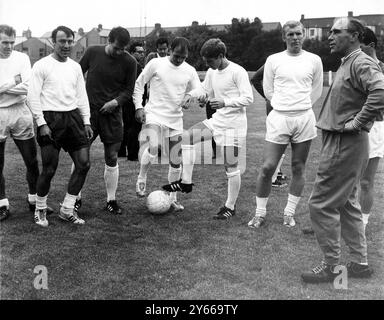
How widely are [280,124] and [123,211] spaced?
2.48 metres

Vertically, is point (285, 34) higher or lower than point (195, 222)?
higher

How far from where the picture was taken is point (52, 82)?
5.81 metres

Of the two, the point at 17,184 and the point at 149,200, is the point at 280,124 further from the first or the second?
the point at 17,184

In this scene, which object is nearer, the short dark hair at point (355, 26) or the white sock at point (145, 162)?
the short dark hair at point (355, 26)

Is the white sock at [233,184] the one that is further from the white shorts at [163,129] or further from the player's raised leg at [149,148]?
the player's raised leg at [149,148]

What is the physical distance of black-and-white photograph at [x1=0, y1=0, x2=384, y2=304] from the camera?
14.8ft

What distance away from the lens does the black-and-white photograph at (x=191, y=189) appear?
14.8 ft

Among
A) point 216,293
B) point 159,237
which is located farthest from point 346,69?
point 159,237

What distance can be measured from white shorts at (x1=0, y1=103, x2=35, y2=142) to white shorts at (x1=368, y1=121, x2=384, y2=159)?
420cm

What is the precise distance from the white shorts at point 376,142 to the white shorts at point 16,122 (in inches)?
165

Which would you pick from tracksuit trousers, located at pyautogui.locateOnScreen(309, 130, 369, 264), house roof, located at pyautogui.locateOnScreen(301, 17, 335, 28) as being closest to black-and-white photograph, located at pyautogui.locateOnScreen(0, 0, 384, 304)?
tracksuit trousers, located at pyautogui.locateOnScreen(309, 130, 369, 264)

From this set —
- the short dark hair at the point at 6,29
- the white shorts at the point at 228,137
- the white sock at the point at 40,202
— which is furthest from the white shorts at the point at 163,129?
the short dark hair at the point at 6,29

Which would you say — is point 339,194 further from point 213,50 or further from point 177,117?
point 177,117

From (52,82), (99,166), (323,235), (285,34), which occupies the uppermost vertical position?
(285,34)
